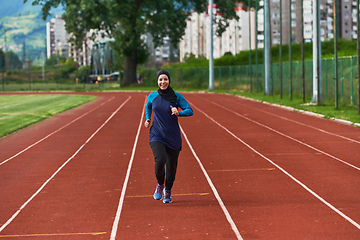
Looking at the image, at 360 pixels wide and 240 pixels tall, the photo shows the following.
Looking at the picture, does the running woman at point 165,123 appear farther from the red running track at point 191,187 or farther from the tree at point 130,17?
the tree at point 130,17

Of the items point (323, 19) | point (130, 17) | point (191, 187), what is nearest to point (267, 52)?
point (130, 17)

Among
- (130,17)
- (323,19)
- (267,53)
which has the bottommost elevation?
(267,53)

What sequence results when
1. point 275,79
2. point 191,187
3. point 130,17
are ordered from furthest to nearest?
point 130,17
point 275,79
point 191,187

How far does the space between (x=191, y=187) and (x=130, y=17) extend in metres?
47.5

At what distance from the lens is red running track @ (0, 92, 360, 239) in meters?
6.17

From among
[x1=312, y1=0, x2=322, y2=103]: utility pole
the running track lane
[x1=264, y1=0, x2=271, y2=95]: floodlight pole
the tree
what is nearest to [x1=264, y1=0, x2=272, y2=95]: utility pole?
[x1=264, y1=0, x2=271, y2=95]: floodlight pole

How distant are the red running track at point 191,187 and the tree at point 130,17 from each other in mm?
37430

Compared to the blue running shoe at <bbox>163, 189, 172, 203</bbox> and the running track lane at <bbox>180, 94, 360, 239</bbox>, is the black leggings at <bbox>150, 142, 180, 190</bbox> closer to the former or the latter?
the blue running shoe at <bbox>163, 189, 172, 203</bbox>

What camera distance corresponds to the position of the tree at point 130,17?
5194 centimetres

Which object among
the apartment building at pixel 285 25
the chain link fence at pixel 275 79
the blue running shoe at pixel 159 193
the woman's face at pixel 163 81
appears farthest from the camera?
the apartment building at pixel 285 25

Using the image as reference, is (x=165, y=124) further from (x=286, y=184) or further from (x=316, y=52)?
(x=316, y=52)

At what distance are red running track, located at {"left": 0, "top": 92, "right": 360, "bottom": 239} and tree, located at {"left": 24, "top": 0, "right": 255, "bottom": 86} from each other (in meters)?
37.4

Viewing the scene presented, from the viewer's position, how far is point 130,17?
54.3 metres

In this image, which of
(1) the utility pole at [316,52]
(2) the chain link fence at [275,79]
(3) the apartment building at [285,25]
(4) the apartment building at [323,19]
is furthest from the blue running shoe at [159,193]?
(4) the apartment building at [323,19]
